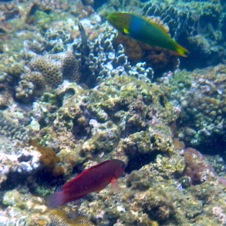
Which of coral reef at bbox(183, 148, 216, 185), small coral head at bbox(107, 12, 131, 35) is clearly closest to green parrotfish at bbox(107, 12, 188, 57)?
small coral head at bbox(107, 12, 131, 35)

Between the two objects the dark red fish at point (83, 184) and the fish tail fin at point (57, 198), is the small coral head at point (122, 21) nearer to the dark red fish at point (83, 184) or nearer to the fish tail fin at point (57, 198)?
the dark red fish at point (83, 184)

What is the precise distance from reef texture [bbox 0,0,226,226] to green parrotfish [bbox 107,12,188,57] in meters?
1.33

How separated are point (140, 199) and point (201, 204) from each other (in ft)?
3.79

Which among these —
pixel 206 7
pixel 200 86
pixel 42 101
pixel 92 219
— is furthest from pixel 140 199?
pixel 206 7

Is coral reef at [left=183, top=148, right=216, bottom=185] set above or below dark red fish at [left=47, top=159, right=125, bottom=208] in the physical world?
below

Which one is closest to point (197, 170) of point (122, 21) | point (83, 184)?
point (122, 21)

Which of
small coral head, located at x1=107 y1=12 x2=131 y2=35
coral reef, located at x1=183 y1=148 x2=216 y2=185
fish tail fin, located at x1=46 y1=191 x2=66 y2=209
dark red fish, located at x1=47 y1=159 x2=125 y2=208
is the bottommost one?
coral reef, located at x1=183 y1=148 x2=216 y2=185

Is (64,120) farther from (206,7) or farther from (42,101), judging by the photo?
(206,7)

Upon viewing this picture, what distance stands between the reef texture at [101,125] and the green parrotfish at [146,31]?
1.33m

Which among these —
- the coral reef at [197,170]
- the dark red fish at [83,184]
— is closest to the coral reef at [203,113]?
the coral reef at [197,170]

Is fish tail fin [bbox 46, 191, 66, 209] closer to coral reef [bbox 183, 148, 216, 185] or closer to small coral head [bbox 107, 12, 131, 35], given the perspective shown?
small coral head [bbox 107, 12, 131, 35]

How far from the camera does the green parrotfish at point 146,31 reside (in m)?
3.54

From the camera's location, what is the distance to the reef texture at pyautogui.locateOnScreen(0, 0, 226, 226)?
3627mm

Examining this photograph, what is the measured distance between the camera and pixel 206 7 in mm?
12539
